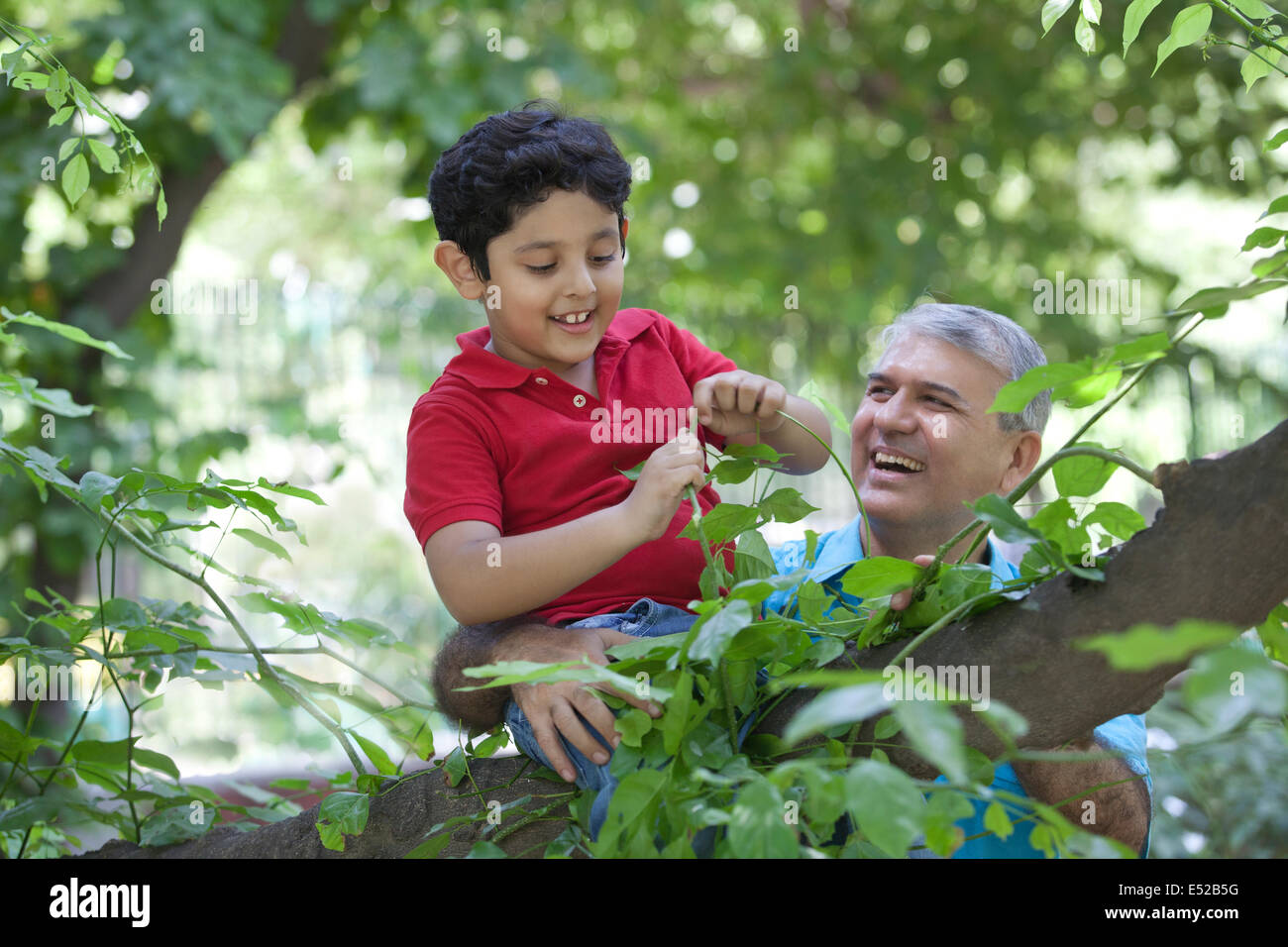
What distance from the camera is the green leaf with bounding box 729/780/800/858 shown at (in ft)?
3.04

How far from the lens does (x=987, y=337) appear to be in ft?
7.00

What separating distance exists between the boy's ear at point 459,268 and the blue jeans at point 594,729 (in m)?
0.53

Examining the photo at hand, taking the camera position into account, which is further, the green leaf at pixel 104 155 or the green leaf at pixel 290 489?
the green leaf at pixel 104 155

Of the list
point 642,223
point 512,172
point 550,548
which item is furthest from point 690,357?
point 642,223

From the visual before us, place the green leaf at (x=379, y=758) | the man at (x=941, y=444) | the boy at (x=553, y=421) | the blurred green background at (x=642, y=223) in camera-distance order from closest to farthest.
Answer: the boy at (x=553, y=421), the green leaf at (x=379, y=758), the man at (x=941, y=444), the blurred green background at (x=642, y=223)

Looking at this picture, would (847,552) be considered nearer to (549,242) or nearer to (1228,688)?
(549,242)

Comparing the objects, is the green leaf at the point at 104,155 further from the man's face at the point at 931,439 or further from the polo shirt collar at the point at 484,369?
the man's face at the point at 931,439

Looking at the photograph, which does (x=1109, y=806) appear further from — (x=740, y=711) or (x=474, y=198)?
(x=474, y=198)

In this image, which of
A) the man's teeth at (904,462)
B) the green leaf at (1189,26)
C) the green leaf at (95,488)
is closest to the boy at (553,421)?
the man's teeth at (904,462)

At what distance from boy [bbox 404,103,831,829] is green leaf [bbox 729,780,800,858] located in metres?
0.50

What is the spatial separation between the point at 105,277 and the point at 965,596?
13.9 feet

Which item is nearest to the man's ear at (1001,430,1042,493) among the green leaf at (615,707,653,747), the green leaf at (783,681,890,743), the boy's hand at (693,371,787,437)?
the boy's hand at (693,371,787,437)

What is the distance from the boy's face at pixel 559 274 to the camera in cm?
166

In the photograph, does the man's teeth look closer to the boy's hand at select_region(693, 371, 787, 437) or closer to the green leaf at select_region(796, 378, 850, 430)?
the green leaf at select_region(796, 378, 850, 430)
